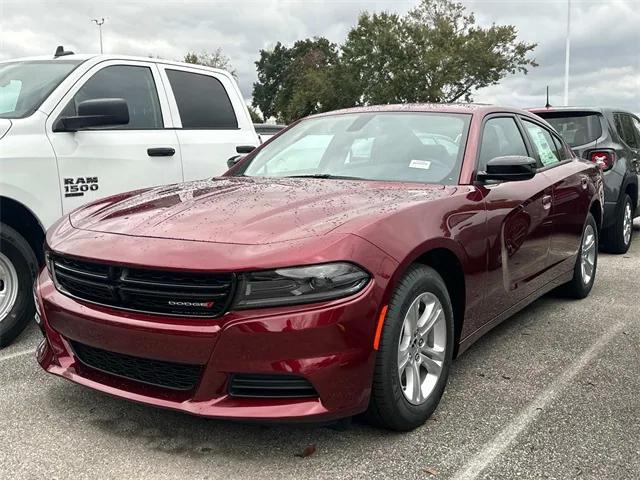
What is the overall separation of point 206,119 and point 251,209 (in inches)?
109

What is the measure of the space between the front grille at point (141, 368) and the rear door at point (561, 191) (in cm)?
Answer: 276

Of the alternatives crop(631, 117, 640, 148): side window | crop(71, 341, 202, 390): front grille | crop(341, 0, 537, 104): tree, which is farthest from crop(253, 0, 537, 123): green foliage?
crop(71, 341, 202, 390): front grille

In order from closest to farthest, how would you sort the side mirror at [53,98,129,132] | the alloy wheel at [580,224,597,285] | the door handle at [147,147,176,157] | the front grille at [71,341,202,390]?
the front grille at [71,341,202,390]
the side mirror at [53,98,129,132]
the door handle at [147,147,176,157]
the alloy wheel at [580,224,597,285]

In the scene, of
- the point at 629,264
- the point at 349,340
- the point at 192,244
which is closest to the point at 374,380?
the point at 349,340

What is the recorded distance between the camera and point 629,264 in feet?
22.0

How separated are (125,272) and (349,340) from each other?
36.8 inches

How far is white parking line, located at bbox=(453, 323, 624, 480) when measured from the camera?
99.3 inches

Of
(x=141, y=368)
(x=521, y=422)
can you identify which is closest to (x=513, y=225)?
(x=521, y=422)

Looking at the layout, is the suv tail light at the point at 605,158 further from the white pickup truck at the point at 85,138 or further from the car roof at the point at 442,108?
the white pickup truck at the point at 85,138

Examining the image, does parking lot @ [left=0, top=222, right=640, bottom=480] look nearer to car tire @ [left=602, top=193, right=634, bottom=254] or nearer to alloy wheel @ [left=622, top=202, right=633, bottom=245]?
car tire @ [left=602, top=193, right=634, bottom=254]

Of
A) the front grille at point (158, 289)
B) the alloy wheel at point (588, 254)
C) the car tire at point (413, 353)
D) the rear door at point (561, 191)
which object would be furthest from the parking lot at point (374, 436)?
the alloy wheel at point (588, 254)

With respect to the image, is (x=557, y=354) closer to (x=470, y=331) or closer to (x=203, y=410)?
(x=470, y=331)

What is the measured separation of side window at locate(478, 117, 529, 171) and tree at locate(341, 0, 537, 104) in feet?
120

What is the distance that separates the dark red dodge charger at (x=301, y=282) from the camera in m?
2.37
